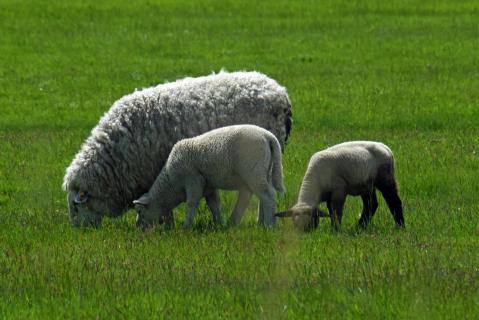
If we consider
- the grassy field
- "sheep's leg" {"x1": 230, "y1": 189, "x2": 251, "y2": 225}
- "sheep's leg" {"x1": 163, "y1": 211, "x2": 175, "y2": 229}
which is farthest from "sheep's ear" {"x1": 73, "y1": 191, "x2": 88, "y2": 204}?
"sheep's leg" {"x1": 230, "y1": 189, "x2": 251, "y2": 225}

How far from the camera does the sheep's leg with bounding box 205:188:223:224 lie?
11273 millimetres

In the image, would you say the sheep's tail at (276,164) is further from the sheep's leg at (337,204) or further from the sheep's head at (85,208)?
the sheep's head at (85,208)

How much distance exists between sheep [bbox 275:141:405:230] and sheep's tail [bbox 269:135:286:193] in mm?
329

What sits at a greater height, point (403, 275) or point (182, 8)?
point (403, 275)

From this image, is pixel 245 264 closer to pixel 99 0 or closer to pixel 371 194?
pixel 371 194

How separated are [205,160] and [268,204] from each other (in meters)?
0.70

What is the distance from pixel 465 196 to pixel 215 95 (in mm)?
2857

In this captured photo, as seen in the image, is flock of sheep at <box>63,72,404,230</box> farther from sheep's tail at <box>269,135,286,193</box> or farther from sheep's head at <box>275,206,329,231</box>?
sheep's head at <box>275,206,329,231</box>

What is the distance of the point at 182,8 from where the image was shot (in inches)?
1409

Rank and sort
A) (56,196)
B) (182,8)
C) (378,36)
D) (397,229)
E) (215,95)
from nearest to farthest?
1. (397,229)
2. (215,95)
3. (56,196)
4. (378,36)
5. (182,8)

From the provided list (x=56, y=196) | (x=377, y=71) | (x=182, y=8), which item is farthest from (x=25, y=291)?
(x=182, y=8)

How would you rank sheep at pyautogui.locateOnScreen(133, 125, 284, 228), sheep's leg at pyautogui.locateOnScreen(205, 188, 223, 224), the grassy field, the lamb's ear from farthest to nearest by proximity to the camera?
sheep's leg at pyautogui.locateOnScreen(205, 188, 223, 224) → sheep at pyautogui.locateOnScreen(133, 125, 284, 228) → the lamb's ear → the grassy field

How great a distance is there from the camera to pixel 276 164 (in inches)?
422

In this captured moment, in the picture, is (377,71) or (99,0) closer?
(377,71)
